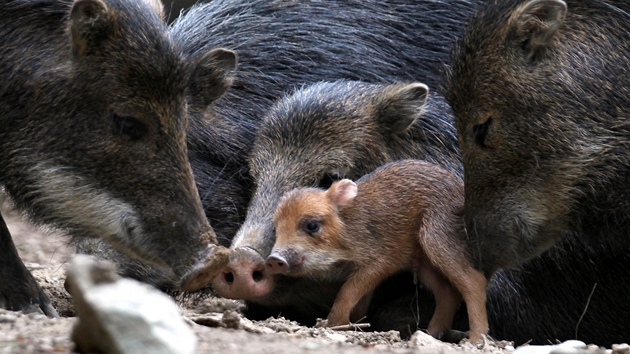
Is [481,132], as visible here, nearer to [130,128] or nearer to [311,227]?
[311,227]

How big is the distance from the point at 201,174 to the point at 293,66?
1034mm

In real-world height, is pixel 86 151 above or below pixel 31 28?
below

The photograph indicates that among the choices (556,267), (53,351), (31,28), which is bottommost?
(556,267)

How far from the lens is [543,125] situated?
5473 mm

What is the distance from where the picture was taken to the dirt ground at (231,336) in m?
3.58

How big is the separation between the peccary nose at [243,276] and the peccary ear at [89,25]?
1.22 metres

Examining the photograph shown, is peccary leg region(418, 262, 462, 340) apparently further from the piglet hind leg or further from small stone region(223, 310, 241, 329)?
small stone region(223, 310, 241, 329)

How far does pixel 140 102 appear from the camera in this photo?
17.8 feet

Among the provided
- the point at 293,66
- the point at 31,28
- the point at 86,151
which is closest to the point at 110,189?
the point at 86,151

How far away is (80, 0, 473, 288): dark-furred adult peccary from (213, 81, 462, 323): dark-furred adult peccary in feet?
0.96

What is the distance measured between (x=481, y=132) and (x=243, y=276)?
4.54 feet

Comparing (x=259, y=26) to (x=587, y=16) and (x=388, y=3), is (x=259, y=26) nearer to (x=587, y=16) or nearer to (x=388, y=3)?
(x=388, y=3)

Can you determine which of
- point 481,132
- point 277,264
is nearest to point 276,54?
point 481,132

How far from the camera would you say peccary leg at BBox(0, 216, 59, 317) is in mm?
5586
